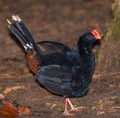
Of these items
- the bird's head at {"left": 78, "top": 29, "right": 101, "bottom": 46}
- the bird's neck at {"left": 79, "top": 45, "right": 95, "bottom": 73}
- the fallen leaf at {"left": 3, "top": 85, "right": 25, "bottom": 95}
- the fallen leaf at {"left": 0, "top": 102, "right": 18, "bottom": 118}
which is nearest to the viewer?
the fallen leaf at {"left": 0, "top": 102, "right": 18, "bottom": 118}

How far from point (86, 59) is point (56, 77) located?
0.53 metres

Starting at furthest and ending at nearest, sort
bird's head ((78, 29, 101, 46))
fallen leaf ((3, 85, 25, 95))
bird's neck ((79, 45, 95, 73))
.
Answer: fallen leaf ((3, 85, 25, 95)) → bird's head ((78, 29, 101, 46)) → bird's neck ((79, 45, 95, 73))

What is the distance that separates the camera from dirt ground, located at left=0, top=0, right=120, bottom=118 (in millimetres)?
7277

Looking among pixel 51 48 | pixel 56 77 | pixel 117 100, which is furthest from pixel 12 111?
pixel 117 100

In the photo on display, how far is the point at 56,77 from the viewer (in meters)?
7.11

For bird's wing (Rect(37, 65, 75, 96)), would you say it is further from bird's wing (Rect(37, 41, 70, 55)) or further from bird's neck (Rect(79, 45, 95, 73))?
bird's wing (Rect(37, 41, 70, 55))

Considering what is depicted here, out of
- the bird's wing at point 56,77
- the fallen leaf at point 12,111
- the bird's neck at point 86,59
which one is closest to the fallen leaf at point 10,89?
the fallen leaf at point 12,111

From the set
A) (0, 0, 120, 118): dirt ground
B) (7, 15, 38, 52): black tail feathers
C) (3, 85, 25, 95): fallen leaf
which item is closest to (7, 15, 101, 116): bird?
(7, 15, 38, 52): black tail feathers

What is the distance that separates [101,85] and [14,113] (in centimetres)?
163

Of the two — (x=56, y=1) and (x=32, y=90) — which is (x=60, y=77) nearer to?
(x=32, y=90)

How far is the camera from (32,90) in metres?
8.06

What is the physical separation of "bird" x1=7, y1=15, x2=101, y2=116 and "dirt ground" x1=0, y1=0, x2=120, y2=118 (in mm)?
Answer: 240

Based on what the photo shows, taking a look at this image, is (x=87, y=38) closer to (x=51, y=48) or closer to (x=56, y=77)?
(x=51, y=48)

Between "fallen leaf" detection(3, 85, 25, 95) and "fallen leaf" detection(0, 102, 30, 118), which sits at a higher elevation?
"fallen leaf" detection(3, 85, 25, 95)
